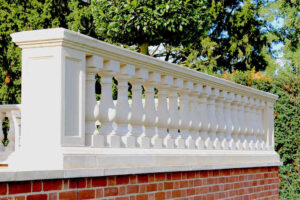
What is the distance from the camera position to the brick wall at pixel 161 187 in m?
3.93

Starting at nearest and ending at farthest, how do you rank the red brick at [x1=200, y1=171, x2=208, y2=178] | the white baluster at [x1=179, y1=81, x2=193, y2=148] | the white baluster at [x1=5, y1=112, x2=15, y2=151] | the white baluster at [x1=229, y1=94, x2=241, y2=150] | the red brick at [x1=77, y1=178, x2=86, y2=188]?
the red brick at [x1=77, y1=178, x2=86, y2=188]
the white baluster at [x1=179, y1=81, x2=193, y2=148]
the red brick at [x1=200, y1=171, x2=208, y2=178]
the white baluster at [x1=5, y1=112, x2=15, y2=151]
the white baluster at [x1=229, y1=94, x2=241, y2=150]

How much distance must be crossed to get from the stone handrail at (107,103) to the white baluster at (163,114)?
11 millimetres

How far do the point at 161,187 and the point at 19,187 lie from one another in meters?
2.17

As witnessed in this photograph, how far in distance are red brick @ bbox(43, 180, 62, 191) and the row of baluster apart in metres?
0.61

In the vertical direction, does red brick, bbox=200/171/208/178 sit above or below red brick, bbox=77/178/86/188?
below

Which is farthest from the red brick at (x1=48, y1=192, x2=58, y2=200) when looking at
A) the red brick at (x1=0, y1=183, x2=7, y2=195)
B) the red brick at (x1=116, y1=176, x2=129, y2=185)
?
the red brick at (x1=116, y1=176, x2=129, y2=185)

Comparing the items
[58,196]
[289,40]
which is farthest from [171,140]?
[289,40]

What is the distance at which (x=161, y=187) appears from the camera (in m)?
5.63

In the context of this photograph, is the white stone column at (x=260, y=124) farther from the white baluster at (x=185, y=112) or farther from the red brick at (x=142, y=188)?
the red brick at (x=142, y=188)

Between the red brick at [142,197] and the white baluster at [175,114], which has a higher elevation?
the white baluster at [175,114]

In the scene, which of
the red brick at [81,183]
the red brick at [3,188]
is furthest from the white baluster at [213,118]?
the red brick at [3,188]

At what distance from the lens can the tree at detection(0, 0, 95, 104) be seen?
1780 centimetres

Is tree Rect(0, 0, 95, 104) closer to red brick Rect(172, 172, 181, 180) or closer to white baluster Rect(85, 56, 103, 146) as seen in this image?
red brick Rect(172, 172, 181, 180)

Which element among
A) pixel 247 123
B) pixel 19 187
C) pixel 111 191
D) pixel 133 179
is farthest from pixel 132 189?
pixel 247 123
